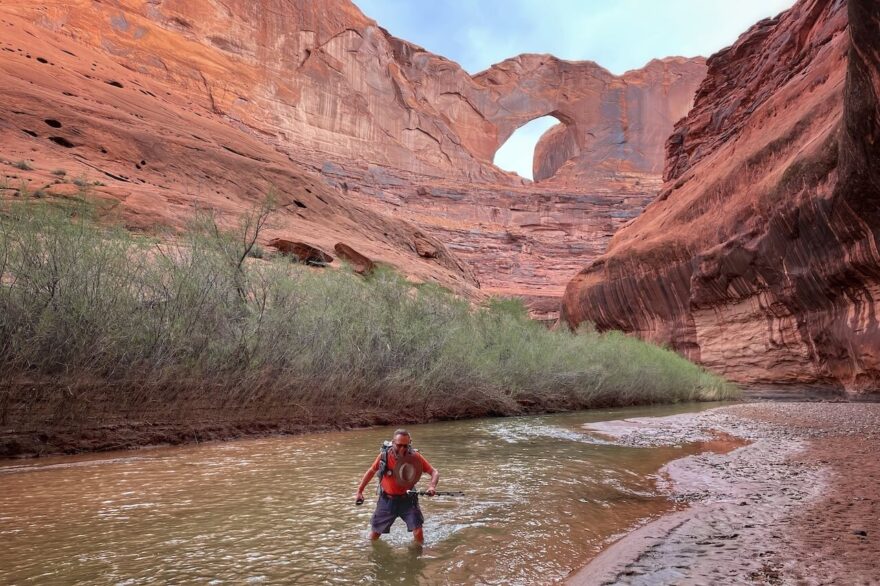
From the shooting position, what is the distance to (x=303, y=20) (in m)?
47.6

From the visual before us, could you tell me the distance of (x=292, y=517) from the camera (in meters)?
3.39

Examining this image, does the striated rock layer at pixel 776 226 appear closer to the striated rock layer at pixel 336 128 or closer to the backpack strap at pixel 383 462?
the backpack strap at pixel 383 462

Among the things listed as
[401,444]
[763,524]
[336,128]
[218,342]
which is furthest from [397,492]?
[336,128]

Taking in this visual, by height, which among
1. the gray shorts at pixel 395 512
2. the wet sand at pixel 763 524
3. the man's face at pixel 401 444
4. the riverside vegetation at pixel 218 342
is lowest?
the wet sand at pixel 763 524

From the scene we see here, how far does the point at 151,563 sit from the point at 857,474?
16.7 feet

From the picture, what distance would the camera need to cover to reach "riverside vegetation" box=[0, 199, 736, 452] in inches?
223

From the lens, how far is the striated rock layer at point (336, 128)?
635 inches

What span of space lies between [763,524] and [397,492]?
2121mm

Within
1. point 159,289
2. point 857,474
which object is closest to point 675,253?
point 857,474

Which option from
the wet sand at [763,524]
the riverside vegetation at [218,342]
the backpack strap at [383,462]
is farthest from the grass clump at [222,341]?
the wet sand at [763,524]

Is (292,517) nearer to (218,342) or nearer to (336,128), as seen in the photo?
(218,342)

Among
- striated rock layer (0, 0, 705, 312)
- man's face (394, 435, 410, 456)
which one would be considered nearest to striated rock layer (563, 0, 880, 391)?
man's face (394, 435, 410, 456)

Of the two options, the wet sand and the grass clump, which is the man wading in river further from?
the grass clump

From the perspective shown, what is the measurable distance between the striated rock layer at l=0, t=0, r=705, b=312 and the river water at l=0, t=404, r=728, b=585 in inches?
367
